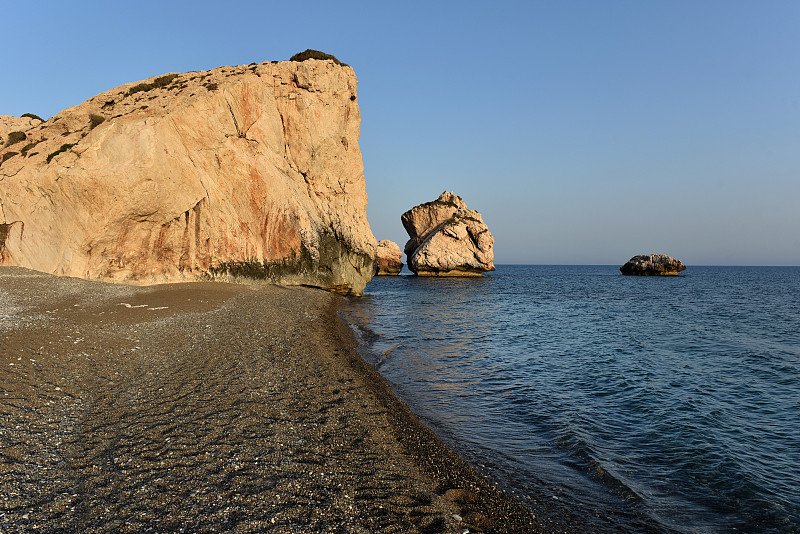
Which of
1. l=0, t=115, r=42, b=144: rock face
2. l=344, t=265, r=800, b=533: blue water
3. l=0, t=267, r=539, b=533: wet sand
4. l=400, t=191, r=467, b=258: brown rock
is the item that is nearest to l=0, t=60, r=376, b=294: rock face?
l=0, t=115, r=42, b=144: rock face

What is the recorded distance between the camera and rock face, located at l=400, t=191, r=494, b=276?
8812 centimetres

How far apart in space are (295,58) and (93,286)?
86.5 ft

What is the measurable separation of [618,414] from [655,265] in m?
119

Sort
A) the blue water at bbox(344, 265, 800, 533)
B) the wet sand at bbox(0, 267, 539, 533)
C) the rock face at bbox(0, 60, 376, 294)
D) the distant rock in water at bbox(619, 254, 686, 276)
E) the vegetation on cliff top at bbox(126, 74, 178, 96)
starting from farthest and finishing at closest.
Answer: the distant rock in water at bbox(619, 254, 686, 276)
the vegetation on cliff top at bbox(126, 74, 178, 96)
the rock face at bbox(0, 60, 376, 294)
the blue water at bbox(344, 265, 800, 533)
the wet sand at bbox(0, 267, 539, 533)

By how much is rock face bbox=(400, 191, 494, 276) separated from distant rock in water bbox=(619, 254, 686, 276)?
53.5 metres

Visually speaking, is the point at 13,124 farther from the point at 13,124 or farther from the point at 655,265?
the point at 655,265

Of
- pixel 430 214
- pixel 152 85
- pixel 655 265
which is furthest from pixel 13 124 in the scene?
pixel 655 265

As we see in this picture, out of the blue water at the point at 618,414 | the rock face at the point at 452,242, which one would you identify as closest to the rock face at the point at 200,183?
the blue water at the point at 618,414

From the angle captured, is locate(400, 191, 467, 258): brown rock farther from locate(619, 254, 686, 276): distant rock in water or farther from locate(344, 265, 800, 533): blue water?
locate(344, 265, 800, 533): blue water

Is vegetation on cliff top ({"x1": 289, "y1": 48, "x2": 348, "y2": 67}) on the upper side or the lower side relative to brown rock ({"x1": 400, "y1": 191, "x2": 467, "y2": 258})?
upper

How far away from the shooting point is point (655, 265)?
372ft

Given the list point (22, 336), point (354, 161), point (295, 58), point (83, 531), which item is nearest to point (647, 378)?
point (83, 531)

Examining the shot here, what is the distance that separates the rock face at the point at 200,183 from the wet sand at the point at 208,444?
11.5m

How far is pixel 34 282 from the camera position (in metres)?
21.8
